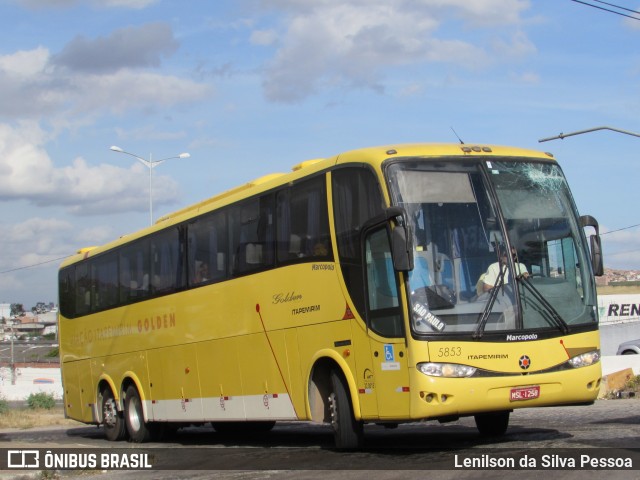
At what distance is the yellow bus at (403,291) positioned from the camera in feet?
35.8

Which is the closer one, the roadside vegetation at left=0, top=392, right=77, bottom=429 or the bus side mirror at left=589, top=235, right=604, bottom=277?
the bus side mirror at left=589, top=235, right=604, bottom=277

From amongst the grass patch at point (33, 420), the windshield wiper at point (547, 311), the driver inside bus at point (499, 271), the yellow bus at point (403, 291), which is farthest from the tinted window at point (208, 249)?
the grass patch at point (33, 420)

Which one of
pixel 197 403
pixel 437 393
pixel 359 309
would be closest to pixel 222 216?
pixel 197 403

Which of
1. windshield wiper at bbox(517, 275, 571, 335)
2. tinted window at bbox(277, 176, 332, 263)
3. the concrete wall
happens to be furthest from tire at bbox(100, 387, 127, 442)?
the concrete wall

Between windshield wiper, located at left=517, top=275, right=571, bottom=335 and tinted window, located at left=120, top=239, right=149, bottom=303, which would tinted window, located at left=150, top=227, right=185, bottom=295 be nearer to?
tinted window, located at left=120, top=239, right=149, bottom=303

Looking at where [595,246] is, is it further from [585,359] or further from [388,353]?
[388,353]

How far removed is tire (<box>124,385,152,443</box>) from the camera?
18953mm

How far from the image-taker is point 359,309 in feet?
38.9

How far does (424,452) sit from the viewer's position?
11789 mm

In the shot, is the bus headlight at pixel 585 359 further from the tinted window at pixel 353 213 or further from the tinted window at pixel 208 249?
the tinted window at pixel 208 249

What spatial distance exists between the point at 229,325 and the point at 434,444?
13.3 feet

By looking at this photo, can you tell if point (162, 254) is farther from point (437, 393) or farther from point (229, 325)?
point (437, 393)

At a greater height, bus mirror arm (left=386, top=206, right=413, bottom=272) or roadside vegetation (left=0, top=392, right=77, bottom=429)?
bus mirror arm (left=386, top=206, right=413, bottom=272)

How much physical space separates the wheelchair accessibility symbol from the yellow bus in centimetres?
3
